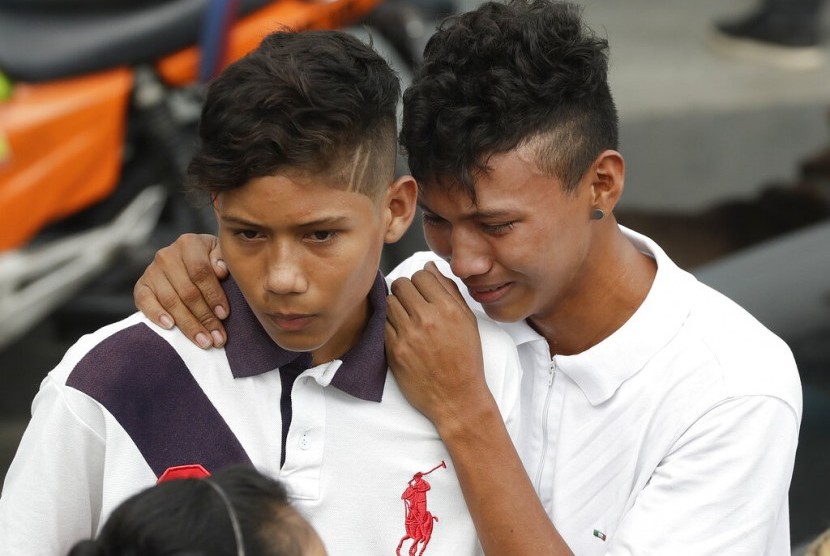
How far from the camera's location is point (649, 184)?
559 centimetres

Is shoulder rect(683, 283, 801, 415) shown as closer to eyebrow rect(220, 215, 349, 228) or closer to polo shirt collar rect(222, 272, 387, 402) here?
polo shirt collar rect(222, 272, 387, 402)

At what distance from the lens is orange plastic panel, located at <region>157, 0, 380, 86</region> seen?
388 centimetres

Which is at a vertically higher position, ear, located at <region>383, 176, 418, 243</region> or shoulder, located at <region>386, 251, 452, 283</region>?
ear, located at <region>383, 176, 418, 243</region>

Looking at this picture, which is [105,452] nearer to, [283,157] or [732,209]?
[283,157]

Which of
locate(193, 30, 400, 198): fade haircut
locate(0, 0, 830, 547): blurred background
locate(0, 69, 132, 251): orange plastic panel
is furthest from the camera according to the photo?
Result: locate(0, 69, 132, 251): orange plastic panel

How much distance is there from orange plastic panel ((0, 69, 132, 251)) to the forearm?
221 centimetres

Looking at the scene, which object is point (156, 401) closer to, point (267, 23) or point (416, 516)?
point (416, 516)

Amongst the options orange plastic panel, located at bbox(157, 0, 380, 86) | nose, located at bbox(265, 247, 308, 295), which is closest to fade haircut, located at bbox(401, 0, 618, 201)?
nose, located at bbox(265, 247, 308, 295)

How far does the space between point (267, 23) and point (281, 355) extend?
95.9 inches

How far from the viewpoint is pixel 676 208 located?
5414 millimetres

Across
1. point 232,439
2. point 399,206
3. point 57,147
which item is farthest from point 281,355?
point 57,147

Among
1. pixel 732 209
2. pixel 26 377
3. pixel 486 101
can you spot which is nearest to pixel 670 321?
pixel 486 101

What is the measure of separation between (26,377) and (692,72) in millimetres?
3850

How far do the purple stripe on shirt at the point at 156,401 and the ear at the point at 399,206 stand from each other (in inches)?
14.2
